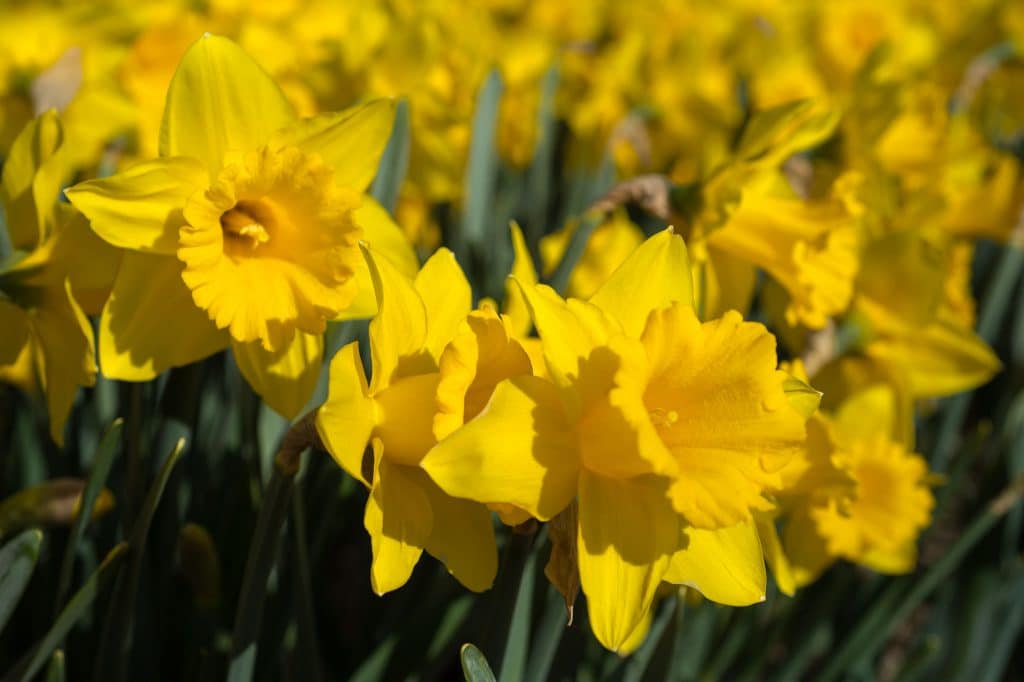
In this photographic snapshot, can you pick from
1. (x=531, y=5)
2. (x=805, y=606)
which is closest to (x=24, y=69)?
(x=805, y=606)

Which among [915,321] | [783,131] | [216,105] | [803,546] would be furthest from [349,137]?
[915,321]

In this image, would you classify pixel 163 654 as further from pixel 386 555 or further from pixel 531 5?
pixel 531 5

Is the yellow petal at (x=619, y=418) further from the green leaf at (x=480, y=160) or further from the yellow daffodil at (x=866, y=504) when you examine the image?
the green leaf at (x=480, y=160)

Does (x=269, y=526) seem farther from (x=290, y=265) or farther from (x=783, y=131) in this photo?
(x=783, y=131)

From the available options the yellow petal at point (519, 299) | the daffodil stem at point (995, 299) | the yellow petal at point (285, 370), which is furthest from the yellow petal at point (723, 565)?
the daffodil stem at point (995, 299)

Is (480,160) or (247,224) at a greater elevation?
(247,224)

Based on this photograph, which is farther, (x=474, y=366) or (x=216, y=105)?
(x=216, y=105)
